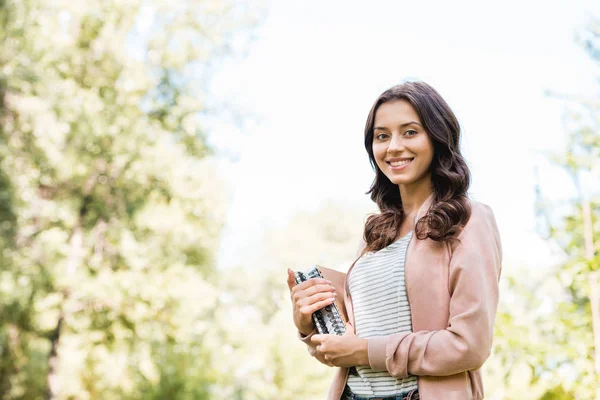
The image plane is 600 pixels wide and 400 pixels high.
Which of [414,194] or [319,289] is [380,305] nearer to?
[319,289]

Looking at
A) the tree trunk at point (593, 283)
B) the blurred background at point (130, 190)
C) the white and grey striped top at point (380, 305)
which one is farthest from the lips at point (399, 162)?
the blurred background at point (130, 190)

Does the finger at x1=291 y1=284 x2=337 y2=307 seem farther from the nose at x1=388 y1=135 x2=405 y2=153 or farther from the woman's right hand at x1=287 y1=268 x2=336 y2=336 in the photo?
the nose at x1=388 y1=135 x2=405 y2=153

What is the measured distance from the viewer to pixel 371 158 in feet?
5.65

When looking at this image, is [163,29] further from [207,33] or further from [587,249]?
[587,249]

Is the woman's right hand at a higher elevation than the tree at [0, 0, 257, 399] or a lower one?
lower

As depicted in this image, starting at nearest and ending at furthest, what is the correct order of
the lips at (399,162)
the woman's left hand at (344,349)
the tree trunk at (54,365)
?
the woman's left hand at (344,349)
the lips at (399,162)
the tree trunk at (54,365)

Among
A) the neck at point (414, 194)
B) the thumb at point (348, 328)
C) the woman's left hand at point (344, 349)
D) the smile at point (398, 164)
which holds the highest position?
the smile at point (398, 164)

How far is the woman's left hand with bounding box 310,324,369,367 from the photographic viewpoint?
1.45 metres

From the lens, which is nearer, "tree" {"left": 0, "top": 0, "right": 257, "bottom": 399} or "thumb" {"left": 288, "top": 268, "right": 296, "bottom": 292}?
"thumb" {"left": 288, "top": 268, "right": 296, "bottom": 292}

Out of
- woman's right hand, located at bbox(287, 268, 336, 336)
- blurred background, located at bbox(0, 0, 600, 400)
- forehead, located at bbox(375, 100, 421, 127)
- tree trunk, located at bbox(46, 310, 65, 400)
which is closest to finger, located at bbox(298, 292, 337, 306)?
woman's right hand, located at bbox(287, 268, 336, 336)

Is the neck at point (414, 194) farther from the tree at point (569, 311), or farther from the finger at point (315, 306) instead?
the tree at point (569, 311)

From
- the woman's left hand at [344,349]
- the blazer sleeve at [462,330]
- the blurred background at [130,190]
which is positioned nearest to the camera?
the blazer sleeve at [462,330]

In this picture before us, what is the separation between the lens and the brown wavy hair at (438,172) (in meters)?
1.46

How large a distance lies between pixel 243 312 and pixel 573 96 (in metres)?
20.7
